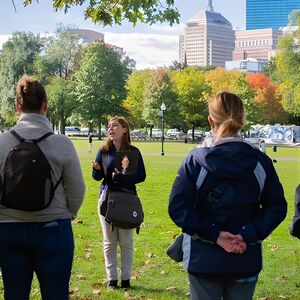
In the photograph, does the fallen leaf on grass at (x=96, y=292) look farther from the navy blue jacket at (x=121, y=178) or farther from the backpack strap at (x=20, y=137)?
the backpack strap at (x=20, y=137)

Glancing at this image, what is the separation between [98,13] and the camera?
7773mm

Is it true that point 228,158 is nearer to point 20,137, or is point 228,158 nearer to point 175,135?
point 20,137

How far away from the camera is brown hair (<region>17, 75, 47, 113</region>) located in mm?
3527

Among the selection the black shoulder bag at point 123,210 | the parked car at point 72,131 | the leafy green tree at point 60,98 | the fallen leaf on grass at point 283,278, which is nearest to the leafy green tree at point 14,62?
the leafy green tree at point 60,98

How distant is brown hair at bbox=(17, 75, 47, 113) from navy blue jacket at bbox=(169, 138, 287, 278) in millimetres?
1050

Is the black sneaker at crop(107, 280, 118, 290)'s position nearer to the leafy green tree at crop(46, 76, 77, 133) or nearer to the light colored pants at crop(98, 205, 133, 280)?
the light colored pants at crop(98, 205, 133, 280)

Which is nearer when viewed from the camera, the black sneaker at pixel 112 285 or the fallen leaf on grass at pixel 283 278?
the black sneaker at pixel 112 285

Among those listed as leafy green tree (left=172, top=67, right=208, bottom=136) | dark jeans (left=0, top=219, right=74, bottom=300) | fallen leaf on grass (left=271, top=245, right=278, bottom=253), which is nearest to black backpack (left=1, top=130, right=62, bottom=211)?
dark jeans (left=0, top=219, right=74, bottom=300)

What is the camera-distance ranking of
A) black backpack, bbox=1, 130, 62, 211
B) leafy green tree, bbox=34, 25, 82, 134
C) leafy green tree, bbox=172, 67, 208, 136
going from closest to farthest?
black backpack, bbox=1, 130, 62, 211
leafy green tree, bbox=34, 25, 82, 134
leafy green tree, bbox=172, 67, 208, 136

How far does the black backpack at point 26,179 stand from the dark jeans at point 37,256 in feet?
0.53

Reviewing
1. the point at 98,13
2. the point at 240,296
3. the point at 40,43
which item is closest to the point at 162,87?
the point at 40,43

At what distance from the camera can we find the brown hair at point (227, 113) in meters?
3.20

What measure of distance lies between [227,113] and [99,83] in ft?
226

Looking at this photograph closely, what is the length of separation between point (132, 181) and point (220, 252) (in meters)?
2.86
